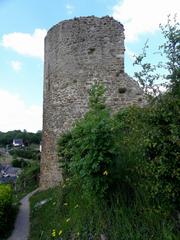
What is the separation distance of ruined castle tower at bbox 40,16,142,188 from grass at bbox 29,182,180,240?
19.4 ft

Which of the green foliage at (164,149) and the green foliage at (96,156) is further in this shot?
the green foliage at (96,156)

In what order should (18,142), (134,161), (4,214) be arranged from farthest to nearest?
(18,142) → (4,214) → (134,161)

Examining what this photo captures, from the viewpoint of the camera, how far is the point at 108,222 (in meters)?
5.80

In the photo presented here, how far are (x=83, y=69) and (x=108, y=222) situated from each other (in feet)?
28.7

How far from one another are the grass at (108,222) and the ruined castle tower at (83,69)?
592cm

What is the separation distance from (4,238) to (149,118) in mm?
5763

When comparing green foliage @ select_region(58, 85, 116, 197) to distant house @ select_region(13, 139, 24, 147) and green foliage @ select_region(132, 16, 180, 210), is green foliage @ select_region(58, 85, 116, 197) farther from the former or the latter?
distant house @ select_region(13, 139, 24, 147)

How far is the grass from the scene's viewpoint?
5168mm

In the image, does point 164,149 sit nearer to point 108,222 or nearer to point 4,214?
point 108,222

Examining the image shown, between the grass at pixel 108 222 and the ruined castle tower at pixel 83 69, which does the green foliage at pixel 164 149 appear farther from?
the ruined castle tower at pixel 83 69

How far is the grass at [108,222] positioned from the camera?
5168 mm

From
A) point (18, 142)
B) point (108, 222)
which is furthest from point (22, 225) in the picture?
point (18, 142)

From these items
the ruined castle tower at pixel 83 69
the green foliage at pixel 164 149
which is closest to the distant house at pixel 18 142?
the ruined castle tower at pixel 83 69

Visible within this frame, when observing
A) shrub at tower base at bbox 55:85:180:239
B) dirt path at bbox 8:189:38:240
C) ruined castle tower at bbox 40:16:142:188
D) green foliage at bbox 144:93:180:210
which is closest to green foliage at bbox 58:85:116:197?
shrub at tower base at bbox 55:85:180:239
